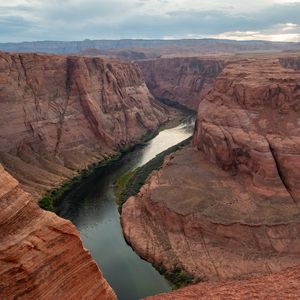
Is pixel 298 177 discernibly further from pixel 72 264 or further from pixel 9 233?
pixel 9 233

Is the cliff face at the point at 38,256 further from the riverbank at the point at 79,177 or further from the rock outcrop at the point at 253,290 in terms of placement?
the riverbank at the point at 79,177

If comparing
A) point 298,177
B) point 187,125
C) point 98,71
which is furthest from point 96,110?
point 298,177

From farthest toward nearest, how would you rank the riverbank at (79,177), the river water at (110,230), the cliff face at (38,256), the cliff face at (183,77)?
the cliff face at (183,77) → the riverbank at (79,177) → the river water at (110,230) → the cliff face at (38,256)

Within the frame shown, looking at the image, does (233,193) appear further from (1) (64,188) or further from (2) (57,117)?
(2) (57,117)

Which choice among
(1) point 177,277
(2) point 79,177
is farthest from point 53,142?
(1) point 177,277

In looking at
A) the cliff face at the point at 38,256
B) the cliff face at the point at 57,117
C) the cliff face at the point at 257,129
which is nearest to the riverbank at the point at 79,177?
the cliff face at the point at 57,117

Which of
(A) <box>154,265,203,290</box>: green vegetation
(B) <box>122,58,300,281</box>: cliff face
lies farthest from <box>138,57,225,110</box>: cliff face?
(A) <box>154,265,203,290</box>: green vegetation

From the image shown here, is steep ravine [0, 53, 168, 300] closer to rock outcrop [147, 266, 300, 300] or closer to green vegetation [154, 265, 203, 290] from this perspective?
rock outcrop [147, 266, 300, 300]
